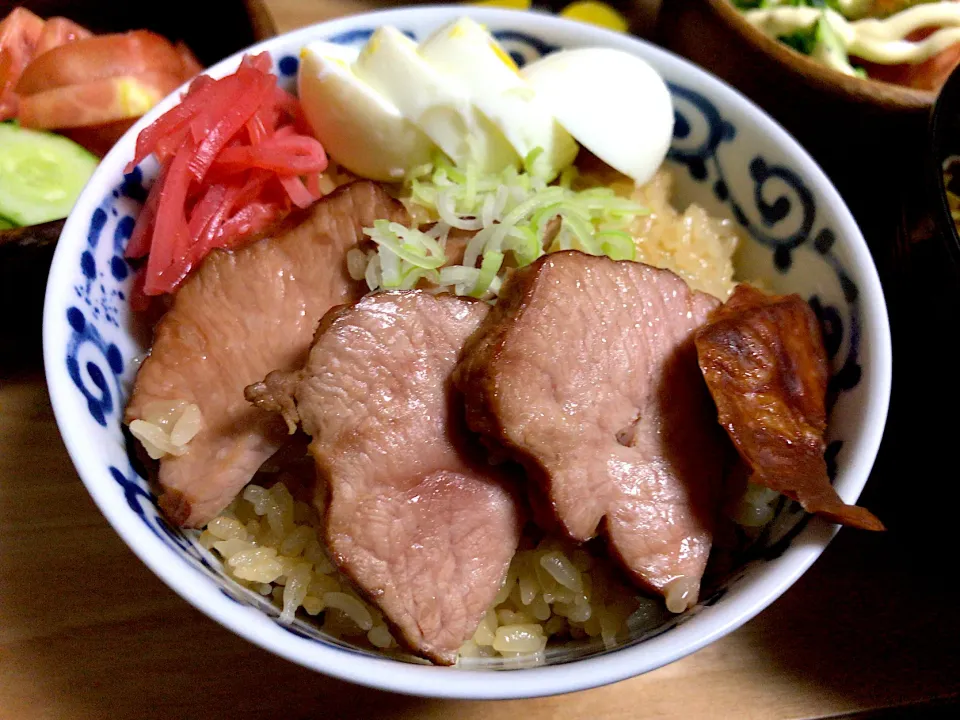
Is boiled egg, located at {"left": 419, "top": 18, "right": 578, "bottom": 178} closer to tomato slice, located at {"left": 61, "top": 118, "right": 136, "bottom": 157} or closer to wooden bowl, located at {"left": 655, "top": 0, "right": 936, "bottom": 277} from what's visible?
wooden bowl, located at {"left": 655, "top": 0, "right": 936, "bottom": 277}

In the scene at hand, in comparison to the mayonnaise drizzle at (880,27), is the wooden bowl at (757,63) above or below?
below

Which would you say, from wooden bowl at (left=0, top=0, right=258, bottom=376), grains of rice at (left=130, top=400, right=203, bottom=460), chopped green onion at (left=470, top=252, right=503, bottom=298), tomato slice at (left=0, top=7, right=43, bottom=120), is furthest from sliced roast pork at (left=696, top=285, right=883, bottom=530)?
tomato slice at (left=0, top=7, right=43, bottom=120)

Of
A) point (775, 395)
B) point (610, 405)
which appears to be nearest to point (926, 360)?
point (775, 395)

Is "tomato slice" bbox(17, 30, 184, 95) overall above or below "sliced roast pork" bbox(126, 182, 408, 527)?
above

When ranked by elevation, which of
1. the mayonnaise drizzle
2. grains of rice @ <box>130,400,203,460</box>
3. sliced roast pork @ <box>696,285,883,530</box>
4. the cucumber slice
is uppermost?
the mayonnaise drizzle

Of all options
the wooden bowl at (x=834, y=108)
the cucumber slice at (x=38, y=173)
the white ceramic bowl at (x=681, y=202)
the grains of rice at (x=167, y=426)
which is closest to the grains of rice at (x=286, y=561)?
the white ceramic bowl at (x=681, y=202)

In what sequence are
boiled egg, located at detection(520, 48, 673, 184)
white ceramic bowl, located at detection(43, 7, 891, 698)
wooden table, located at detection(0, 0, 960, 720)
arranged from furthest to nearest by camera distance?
boiled egg, located at detection(520, 48, 673, 184)
wooden table, located at detection(0, 0, 960, 720)
white ceramic bowl, located at detection(43, 7, 891, 698)

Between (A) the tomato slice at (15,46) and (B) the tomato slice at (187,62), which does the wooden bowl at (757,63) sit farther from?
(A) the tomato slice at (15,46)

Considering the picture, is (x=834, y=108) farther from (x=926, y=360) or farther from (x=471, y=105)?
(x=471, y=105)
